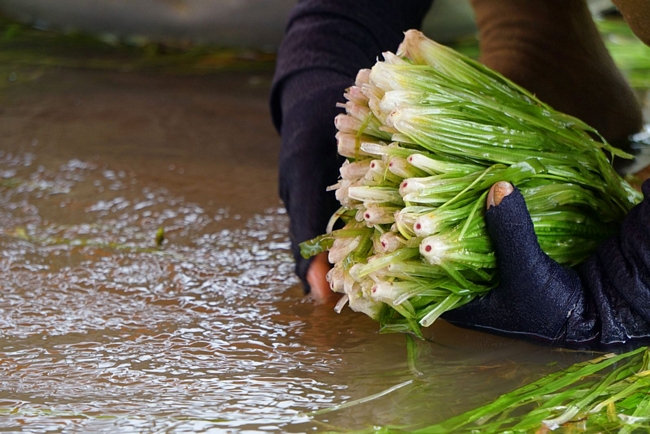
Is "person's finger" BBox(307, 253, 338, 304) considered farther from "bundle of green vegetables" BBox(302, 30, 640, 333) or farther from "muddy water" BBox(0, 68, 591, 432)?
"bundle of green vegetables" BBox(302, 30, 640, 333)

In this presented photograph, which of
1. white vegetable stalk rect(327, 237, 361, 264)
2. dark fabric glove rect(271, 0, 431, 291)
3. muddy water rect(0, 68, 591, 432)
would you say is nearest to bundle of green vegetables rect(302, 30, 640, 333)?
white vegetable stalk rect(327, 237, 361, 264)

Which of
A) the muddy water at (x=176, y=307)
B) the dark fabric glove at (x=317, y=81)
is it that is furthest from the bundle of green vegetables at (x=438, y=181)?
the dark fabric glove at (x=317, y=81)

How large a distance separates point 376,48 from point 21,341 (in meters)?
1.15

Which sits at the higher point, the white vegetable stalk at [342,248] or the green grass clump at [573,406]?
the white vegetable stalk at [342,248]

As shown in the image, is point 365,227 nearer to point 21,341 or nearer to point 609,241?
point 609,241

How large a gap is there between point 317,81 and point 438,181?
68cm

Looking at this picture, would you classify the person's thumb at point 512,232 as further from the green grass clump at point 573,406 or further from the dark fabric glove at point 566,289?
the green grass clump at point 573,406

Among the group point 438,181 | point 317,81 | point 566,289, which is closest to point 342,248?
point 438,181

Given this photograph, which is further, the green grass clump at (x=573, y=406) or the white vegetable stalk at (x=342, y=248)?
the white vegetable stalk at (x=342, y=248)

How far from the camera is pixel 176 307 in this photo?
1.53m

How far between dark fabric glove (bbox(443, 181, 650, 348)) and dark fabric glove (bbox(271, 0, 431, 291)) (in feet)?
1.48

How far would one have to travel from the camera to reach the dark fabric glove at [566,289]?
1.20 metres

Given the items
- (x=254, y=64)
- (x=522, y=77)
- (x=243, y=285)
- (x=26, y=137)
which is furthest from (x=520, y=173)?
(x=254, y=64)

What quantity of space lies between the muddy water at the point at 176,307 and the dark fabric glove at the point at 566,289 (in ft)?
0.17
